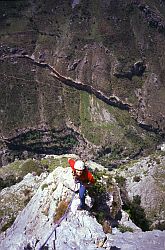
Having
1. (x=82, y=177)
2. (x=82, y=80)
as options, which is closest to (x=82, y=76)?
(x=82, y=80)

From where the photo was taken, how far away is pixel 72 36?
559 feet

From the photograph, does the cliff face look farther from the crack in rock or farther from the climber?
the climber

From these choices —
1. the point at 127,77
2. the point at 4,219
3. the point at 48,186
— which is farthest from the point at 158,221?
the point at 127,77

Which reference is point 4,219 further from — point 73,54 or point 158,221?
point 73,54

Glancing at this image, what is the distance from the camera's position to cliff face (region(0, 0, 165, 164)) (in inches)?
6191

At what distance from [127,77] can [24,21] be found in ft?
145

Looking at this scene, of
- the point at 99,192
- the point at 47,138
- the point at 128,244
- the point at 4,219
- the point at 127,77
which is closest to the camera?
the point at 128,244

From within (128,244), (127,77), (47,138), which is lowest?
(47,138)

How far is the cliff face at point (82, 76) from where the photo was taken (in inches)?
6191

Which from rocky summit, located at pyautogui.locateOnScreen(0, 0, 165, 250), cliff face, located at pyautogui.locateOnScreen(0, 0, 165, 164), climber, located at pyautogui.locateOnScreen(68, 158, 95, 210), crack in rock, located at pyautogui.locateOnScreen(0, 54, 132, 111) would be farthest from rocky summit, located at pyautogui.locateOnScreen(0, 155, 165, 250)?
crack in rock, located at pyautogui.locateOnScreen(0, 54, 132, 111)

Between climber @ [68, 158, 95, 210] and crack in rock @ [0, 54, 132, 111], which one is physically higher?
climber @ [68, 158, 95, 210]

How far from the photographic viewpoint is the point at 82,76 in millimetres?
169125

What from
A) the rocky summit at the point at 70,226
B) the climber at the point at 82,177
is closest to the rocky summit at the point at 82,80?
the rocky summit at the point at 70,226

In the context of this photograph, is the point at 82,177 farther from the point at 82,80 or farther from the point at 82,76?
the point at 82,76
